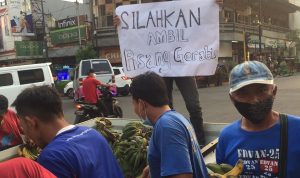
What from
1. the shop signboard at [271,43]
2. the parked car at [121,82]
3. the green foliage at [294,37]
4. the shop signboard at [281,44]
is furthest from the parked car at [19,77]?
the green foliage at [294,37]

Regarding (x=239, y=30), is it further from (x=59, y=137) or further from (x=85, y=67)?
(x=59, y=137)

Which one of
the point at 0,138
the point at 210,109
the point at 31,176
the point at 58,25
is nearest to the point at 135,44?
the point at 0,138

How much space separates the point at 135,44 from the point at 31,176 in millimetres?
4057

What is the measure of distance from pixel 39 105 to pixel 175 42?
117 inches

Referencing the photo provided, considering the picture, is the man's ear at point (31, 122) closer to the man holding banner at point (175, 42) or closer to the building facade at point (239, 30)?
the man holding banner at point (175, 42)

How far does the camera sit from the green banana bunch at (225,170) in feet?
7.18

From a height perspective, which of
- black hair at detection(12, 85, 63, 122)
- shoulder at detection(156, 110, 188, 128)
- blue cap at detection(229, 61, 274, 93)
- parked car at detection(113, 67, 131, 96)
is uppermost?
blue cap at detection(229, 61, 274, 93)

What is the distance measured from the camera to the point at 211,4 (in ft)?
16.1

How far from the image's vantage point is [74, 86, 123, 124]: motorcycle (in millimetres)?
11392

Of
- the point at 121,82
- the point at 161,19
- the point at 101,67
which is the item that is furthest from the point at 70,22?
the point at 161,19

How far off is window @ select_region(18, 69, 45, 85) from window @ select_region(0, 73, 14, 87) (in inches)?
13.4

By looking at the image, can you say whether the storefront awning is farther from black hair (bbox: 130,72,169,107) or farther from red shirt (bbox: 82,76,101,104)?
black hair (bbox: 130,72,169,107)

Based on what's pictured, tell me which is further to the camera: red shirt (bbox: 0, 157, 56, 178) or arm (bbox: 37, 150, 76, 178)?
arm (bbox: 37, 150, 76, 178)

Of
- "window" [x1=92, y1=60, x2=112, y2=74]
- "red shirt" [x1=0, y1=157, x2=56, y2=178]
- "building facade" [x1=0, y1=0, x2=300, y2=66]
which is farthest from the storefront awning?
"red shirt" [x1=0, y1=157, x2=56, y2=178]
